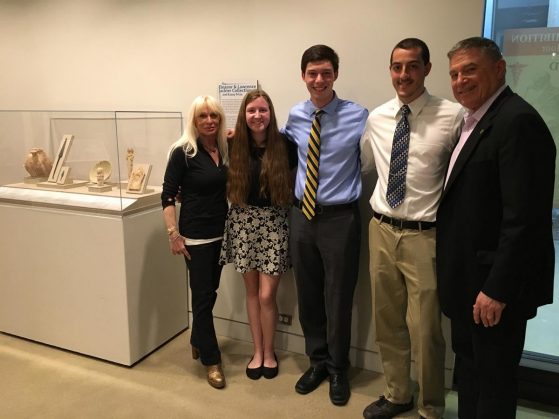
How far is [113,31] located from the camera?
3.23m

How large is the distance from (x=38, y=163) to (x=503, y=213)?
2817 millimetres

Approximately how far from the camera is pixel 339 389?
8.00 ft

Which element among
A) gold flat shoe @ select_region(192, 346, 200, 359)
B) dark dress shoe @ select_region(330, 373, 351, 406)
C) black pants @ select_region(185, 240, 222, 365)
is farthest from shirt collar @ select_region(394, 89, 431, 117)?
gold flat shoe @ select_region(192, 346, 200, 359)

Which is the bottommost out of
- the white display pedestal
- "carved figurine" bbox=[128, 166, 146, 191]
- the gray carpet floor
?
the gray carpet floor

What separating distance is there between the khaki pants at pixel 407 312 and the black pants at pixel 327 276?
0.17 metres

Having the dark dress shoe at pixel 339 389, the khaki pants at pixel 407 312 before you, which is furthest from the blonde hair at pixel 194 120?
the dark dress shoe at pixel 339 389

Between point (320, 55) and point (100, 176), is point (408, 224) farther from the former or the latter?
point (100, 176)

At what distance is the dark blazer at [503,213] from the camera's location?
1.48m

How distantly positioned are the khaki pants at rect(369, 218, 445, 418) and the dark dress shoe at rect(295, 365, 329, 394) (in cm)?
40

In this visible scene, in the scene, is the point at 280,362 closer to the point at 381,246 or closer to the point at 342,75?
the point at 381,246

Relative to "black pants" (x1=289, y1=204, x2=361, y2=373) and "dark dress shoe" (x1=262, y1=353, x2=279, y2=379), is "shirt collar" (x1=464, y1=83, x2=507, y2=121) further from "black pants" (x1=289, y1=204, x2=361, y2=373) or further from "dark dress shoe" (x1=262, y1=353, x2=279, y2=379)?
"dark dress shoe" (x1=262, y1=353, x2=279, y2=379)

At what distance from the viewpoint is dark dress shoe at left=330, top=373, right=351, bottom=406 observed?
2.41 meters

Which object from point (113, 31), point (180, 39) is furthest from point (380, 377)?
point (113, 31)

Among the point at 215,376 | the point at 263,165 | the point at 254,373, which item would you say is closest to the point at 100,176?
the point at 263,165
